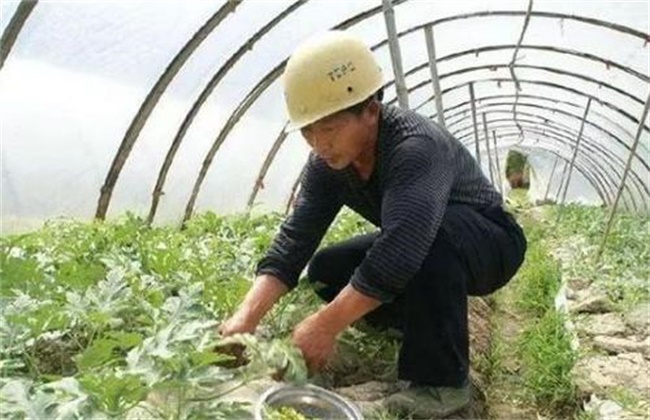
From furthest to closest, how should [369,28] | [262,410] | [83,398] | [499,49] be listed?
[499,49] < [369,28] < [262,410] < [83,398]

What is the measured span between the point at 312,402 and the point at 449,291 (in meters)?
0.62

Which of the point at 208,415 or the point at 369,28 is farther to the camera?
the point at 369,28

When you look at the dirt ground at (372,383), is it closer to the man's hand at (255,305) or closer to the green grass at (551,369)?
the green grass at (551,369)

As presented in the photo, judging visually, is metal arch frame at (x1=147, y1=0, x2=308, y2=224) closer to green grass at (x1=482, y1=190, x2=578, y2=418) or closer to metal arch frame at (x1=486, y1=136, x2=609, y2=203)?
green grass at (x1=482, y1=190, x2=578, y2=418)

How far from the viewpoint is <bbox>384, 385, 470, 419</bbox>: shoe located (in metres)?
2.66

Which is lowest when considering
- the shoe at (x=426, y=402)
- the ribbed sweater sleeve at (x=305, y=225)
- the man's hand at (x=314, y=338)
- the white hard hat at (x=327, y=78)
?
the shoe at (x=426, y=402)

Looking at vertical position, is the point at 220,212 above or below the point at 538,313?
below

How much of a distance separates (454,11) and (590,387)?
6109 millimetres

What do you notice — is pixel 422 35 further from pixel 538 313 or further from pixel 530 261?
pixel 538 313

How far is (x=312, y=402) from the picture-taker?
7.85ft

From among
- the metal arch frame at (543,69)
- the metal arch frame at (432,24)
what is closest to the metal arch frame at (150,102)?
the metal arch frame at (432,24)

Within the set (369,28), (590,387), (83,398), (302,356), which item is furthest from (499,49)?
(83,398)

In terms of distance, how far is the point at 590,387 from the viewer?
3.24 meters

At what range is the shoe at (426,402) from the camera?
266 cm
